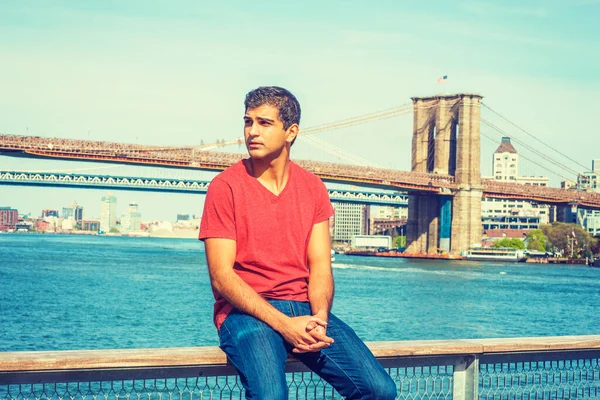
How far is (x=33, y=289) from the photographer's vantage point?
2680 centimetres

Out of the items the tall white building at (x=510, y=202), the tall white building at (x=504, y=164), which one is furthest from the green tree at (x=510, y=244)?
the tall white building at (x=504, y=164)

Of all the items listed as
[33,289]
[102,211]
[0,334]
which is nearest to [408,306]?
[33,289]

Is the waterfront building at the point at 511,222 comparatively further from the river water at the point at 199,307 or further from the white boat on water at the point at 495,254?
the river water at the point at 199,307

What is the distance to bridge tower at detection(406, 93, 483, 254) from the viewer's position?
6038cm

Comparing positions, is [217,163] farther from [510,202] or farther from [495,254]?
[510,202]

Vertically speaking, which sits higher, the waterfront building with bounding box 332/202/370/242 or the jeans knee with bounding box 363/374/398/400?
the waterfront building with bounding box 332/202/370/242

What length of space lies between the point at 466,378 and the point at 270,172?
102 centimetres

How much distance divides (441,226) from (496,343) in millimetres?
59494

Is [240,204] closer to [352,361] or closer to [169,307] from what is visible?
[352,361]

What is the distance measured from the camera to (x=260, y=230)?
10.5ft

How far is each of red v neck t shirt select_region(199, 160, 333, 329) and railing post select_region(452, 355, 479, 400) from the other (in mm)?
669

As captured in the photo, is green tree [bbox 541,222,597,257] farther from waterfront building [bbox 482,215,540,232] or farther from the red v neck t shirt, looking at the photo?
the red v neck t shirt

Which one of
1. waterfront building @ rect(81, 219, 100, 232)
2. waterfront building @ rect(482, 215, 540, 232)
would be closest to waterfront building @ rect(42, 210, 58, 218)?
waterfront building @ rect(81, 219, 100, 232)

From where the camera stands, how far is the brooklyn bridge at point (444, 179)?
5412cm
